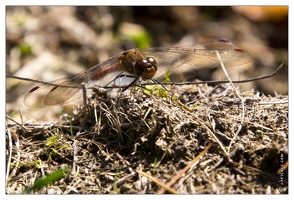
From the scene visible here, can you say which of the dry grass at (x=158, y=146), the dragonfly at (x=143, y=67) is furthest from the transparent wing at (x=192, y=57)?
the dry grass at (x=158, y=146)

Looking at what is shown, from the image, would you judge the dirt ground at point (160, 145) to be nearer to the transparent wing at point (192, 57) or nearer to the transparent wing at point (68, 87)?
the transparent wing at point (68, 87)

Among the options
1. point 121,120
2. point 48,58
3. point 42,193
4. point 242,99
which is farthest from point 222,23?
point 42,193

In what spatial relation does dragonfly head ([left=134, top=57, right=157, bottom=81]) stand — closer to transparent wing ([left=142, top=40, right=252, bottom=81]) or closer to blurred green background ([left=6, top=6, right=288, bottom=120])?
transparent wing ([left=142, top=40, right=252, bottom=81])

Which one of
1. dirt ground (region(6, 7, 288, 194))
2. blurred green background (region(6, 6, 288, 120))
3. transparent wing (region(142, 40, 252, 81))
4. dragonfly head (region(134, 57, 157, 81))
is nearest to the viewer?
dirt ground (region(6, 7, 288, 194))

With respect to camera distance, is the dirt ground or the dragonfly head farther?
the dragonfly head

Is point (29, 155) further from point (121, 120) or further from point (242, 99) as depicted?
point (242, 99)

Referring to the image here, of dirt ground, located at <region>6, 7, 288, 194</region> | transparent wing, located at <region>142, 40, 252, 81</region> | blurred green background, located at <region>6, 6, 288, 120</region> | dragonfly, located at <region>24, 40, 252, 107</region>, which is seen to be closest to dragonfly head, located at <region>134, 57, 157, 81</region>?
dragonfly, located at <region>24, 40, 252, 107</region>

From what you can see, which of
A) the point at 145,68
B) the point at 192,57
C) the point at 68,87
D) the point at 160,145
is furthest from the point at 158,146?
the point at 192,57

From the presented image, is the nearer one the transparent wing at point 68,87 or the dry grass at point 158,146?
the dry grass at point 158,146
